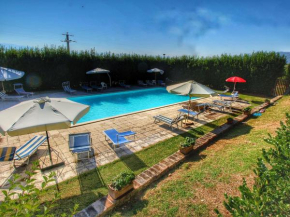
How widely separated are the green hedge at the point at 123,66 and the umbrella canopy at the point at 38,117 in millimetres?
15476

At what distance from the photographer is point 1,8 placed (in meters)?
10.5

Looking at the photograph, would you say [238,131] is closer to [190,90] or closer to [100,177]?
[190,90]

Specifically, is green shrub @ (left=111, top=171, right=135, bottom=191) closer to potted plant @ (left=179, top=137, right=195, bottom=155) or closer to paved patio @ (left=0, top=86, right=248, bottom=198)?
paved patio @ (left=0, top=86, right=248, bottom=198)

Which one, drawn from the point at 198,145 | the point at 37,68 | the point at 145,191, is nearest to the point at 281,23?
the point at 198,145

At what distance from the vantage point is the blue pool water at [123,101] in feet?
43.5

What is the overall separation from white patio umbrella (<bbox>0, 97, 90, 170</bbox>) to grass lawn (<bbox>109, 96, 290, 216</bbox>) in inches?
100

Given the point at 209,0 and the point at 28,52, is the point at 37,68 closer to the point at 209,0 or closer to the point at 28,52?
the point at 28,52

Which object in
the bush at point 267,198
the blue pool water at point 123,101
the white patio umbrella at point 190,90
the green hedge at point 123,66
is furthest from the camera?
the green hedge at point 123,66

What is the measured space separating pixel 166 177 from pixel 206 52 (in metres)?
21.1

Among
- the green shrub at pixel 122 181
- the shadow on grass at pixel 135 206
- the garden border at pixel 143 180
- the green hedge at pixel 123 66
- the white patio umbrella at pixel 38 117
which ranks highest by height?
the green hedge at pixel 123 66

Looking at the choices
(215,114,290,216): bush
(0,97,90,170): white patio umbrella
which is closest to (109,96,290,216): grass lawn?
(215,114,290,216): bush

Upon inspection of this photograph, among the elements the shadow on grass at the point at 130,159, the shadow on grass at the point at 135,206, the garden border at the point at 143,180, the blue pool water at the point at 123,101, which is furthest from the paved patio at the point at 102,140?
the blue pool water at the point at 123,101

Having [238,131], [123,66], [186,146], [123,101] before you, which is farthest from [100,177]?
[123,66]

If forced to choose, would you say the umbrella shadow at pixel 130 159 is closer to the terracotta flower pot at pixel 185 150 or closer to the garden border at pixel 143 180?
the garden border at pixel 143 180
